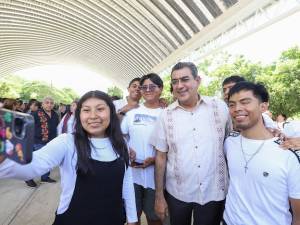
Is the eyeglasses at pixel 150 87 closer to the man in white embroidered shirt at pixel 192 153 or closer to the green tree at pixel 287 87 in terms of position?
the man in white embroidered shirt at pixel 192 153

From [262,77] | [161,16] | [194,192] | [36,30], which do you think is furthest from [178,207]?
[36,30]

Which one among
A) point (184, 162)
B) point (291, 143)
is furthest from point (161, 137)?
point (291, 143)

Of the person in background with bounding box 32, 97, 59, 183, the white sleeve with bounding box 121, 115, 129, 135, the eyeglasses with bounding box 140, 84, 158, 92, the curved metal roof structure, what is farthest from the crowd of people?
the curved metal roof structure

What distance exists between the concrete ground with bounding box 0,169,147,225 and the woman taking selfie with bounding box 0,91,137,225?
2981 millimetres

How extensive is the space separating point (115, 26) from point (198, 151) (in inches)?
930

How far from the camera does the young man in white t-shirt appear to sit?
7.18 feet

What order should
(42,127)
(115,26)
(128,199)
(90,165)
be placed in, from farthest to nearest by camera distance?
(115,26)
(42,127)
(128,199)
(90,165)

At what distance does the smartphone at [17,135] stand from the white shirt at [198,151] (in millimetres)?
1866

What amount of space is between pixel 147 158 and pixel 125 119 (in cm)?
48

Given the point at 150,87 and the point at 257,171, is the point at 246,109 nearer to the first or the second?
the point at 257,171

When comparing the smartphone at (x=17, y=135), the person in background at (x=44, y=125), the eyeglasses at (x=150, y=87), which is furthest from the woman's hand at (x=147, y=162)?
the person in background at (x=44, y=125)

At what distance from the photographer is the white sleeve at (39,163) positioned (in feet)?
5.57

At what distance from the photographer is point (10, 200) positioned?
591 cm

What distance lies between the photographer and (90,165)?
2.12 metres
